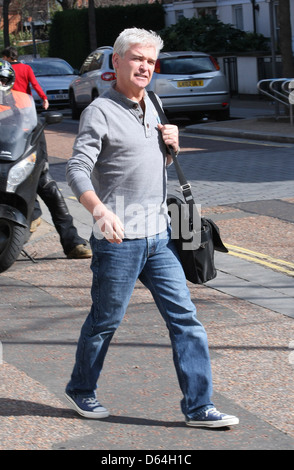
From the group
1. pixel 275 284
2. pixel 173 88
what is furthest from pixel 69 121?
pixel 275 284

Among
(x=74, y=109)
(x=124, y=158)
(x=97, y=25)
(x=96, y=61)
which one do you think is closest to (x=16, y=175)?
(x=124, y=158)

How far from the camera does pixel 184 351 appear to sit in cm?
425

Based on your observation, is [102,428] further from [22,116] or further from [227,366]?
[22,116]

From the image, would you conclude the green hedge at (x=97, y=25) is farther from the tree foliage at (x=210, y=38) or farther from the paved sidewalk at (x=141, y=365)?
the paved sidewalk at (x=141, y=365)

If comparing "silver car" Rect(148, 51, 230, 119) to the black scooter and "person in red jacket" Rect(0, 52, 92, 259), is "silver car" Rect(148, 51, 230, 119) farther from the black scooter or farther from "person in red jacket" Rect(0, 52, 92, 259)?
the black scooter

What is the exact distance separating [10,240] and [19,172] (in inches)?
21.4

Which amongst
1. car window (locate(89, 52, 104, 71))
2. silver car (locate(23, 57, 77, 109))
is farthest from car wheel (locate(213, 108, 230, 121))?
silver car (locate(23, 57, 77, 109))

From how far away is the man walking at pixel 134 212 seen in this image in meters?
4.08

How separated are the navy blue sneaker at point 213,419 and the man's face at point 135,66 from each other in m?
1.45

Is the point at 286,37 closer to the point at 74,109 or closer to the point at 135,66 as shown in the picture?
the point at 74,109

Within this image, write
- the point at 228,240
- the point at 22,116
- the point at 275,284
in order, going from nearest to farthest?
1. the point at 275,284
2. the point at 22,116
3. the point at 228,240

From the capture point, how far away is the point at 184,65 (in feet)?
69.3
